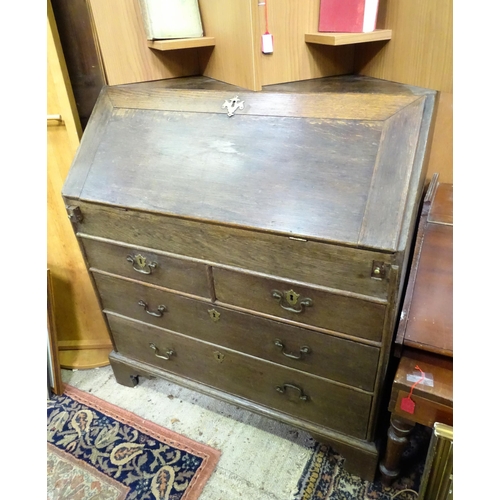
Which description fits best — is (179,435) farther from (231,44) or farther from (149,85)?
(231,44)

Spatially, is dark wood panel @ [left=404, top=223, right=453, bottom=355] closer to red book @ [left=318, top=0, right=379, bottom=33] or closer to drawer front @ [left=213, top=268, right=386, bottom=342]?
drawer front @ [left=213, top=268, right=386, bottom=342]

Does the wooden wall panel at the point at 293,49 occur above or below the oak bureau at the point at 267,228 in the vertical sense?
above

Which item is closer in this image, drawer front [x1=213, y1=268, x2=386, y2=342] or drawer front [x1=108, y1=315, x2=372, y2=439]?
drawer front [x1=213, y1=268, x2=386, y2=342]

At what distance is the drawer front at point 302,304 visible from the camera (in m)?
0.93

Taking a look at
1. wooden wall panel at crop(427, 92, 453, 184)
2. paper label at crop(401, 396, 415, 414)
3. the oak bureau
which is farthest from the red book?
paper label at crop(401, 396, 415, 414)

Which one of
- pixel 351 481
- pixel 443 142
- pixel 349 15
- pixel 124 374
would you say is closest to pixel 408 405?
pixel 351 481

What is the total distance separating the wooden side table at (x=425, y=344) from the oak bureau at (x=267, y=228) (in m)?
0.06

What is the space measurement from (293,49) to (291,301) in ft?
2.41

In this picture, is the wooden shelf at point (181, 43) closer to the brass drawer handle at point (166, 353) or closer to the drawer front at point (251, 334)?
the drawer front at point (251, 334)

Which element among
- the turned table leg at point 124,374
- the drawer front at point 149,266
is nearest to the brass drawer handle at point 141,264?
the drawer front at point 149,266

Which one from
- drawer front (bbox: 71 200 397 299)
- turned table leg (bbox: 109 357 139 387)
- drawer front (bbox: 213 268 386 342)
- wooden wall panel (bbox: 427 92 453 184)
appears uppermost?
wooden wall panel (bbox: 427 92 453 184)

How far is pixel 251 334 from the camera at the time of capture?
115 cm

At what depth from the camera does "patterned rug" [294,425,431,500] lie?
1.22 metres

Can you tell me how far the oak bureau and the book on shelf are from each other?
0.15 meters
